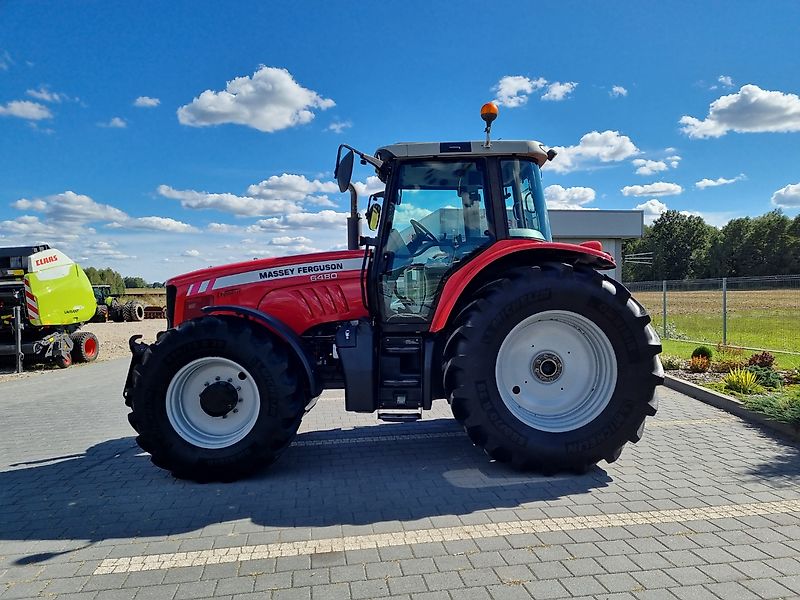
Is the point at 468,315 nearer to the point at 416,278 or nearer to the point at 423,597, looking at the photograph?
the point at 416,278

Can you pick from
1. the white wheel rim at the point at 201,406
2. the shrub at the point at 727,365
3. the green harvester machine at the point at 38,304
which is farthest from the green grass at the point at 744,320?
the green harvester machine at the point at 38,304

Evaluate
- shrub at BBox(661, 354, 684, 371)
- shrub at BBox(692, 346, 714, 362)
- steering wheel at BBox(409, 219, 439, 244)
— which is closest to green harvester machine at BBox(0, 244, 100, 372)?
steering wheel at BBox(409, 219, 439, 244)

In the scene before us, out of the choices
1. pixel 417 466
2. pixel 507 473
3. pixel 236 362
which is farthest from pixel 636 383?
pixel 236 362

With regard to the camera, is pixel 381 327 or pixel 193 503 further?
pixel 381 327

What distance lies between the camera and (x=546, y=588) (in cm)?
252

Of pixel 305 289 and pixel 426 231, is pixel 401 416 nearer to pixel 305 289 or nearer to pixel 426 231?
pixel 305 289

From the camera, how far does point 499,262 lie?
4387 mm

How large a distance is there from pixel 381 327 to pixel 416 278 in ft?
1.77

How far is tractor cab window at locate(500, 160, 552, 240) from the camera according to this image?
447cm

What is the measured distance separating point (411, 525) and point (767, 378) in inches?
239

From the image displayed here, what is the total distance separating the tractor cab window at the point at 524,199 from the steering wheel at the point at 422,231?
678 mm

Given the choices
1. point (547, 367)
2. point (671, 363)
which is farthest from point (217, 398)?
point (671, 363)

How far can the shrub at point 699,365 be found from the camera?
26.6 feet

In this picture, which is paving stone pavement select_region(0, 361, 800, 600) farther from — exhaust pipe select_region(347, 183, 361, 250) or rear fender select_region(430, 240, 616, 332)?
exhaust pipe select_region(347, 183, 361, 250)
